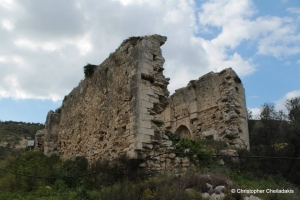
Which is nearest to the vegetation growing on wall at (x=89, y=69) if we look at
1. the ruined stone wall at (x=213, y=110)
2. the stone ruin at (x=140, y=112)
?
the stone ruin at (x=140, y=112)

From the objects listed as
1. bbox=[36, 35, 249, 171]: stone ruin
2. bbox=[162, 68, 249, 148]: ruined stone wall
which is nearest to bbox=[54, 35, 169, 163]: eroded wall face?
bbox=[36, 35, 249, 171]: stone ruin

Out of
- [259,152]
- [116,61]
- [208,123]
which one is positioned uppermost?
[116,61]

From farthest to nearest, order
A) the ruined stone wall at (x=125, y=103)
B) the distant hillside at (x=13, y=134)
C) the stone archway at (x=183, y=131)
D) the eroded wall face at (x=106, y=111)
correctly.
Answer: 1. the distant hillside at (x=13, y=134)
2. the stone archway at (x=183, y=131)
3. the eroded wall face at (x=106, y=111)
4. the ruined stone wall at (x=125, y=103)

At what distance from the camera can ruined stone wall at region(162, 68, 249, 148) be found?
12211mm

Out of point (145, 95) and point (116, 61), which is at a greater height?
point (116, 61)

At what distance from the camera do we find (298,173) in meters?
12.6

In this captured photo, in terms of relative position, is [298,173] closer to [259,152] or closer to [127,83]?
[259,152]

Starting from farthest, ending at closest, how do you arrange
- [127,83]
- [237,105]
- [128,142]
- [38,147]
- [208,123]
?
[38,147], [208,123], [237,105], [127,83], [128,142]

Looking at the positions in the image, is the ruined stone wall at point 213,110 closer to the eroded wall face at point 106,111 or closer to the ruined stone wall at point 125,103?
the ruined stone wall at point 125,103

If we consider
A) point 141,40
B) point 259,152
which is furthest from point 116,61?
point 259,152

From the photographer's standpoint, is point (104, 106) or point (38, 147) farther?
point (38, 147)

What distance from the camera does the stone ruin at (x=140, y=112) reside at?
846 centimetres

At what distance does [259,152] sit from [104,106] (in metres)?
7.30

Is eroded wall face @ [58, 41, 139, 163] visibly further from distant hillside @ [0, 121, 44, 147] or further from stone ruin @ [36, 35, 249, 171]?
distant hillside @ [0, 121, 44, 147]
